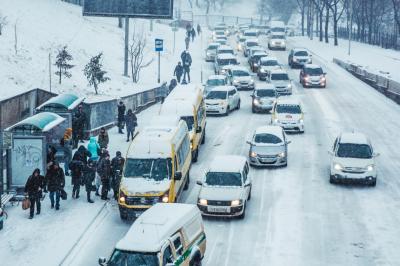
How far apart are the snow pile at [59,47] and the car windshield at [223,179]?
44.5 feet

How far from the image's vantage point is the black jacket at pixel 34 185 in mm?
23750

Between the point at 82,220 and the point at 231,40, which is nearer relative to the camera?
the point at 82,220

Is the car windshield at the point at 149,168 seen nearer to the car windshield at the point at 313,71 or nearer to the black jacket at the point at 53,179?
the black jacket at the point at 53,179

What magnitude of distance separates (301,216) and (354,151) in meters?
5.53

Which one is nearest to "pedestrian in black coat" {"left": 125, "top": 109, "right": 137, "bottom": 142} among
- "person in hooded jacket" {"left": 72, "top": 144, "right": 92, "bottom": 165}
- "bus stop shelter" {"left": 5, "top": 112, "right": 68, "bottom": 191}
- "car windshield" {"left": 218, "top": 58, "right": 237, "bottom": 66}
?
"person in hooded jacket" {"left": 72, "top": 144, "right": 92, "bottom": 165}

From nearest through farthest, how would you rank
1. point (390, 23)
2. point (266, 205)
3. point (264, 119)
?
point (266, 205), point (264, 119), point (390, 23)

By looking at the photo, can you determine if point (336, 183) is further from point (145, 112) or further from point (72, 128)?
point (145, 112)

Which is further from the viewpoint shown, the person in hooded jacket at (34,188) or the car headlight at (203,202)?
the car headlight at (203,202)

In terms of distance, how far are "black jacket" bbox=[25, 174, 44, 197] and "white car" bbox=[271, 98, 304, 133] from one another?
55.8ft

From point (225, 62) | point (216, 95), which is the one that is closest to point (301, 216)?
point (216, 95)

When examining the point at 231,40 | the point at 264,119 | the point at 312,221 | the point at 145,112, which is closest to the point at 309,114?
the point at 264,119

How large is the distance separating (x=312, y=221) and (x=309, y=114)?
20590 millimetres

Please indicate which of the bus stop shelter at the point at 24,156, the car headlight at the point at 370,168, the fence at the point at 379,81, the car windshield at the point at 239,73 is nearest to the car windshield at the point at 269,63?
the car windshield at the point at 239,73

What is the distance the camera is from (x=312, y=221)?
24.5m
